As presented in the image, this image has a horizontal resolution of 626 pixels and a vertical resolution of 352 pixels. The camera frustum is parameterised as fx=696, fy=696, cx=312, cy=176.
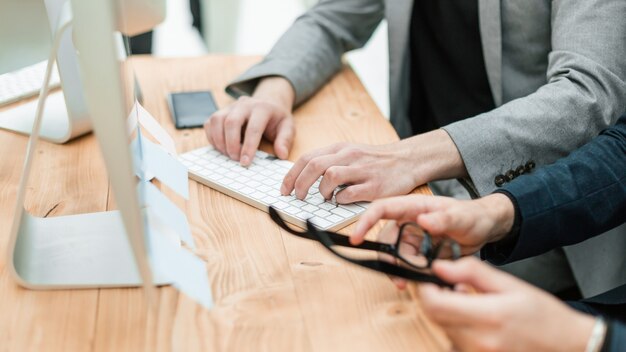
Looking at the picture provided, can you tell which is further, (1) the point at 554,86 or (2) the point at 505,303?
(1) the point at 554,86

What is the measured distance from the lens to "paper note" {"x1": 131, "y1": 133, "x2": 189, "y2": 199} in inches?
30.7

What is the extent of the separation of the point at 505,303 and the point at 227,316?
0.27 meters

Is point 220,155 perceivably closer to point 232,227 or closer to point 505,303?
point 232,227

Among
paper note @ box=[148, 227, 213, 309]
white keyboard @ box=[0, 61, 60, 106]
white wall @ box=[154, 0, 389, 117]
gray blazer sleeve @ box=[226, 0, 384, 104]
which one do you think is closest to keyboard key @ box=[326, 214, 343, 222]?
paper note @ box=[148, 227, 213, 309]

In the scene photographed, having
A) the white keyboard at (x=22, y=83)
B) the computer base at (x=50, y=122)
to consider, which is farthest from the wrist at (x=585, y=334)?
the white keyboard at (x=22, y=83)

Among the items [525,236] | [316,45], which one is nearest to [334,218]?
[525,236]

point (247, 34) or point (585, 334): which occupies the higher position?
point (585, 334)

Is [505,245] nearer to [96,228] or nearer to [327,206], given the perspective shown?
[327,206]

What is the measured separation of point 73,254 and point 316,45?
709mm

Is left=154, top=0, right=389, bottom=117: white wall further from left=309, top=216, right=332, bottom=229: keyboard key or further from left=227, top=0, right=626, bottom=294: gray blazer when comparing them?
left=309, top=216, right=332, bottom=229: keyboard key

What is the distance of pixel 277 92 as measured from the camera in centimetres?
120

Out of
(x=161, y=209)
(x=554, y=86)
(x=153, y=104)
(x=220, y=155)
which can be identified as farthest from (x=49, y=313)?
(x=554, y=86)

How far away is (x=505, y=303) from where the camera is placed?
1.93 feet

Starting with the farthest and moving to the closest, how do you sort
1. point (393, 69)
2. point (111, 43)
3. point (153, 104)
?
point (393, 69) < point (153, 104) < point (111, 43)
